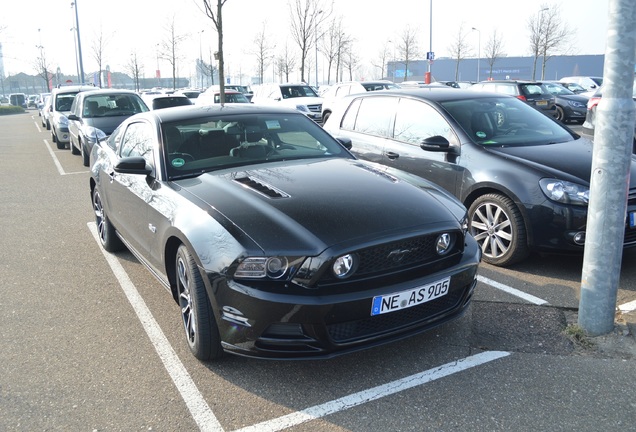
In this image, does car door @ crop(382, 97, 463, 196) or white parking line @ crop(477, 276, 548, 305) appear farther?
car door @ crop(382, 97, 463, 196)

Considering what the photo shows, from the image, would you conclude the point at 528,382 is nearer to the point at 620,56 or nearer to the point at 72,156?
the point at 620,56

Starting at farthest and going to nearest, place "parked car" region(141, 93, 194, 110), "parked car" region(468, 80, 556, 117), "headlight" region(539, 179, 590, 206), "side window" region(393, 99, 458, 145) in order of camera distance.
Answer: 1. "parked car" region(468, 80, 556, 117)
2. "parked car" region(141, 93, 194, 110)
3. "side window" region(393, 99, 458, 145)
4. "headlight" region(539, 179, 590, 206)

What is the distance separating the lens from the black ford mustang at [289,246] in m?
2.95

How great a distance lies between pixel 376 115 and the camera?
6.73 meters

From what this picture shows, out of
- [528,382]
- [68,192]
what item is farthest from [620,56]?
[68,192]

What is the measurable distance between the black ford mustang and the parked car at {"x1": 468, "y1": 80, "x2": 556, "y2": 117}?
15.6 m

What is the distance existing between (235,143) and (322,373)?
6.50 feet

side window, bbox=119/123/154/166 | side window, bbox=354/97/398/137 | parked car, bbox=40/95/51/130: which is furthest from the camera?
parked car, bbox=40/95/51/130

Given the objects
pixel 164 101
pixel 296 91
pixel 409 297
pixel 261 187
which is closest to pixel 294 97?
pixel 296 91

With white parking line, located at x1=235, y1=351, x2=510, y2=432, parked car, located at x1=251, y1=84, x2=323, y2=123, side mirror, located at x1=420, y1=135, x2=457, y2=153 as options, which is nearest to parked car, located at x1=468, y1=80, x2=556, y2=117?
parked car, located at x1=251, y1=84, x2=323, y2=123

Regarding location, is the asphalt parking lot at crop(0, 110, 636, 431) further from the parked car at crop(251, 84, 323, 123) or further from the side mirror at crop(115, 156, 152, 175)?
the parked car at crop(251, 84, 323, 123)

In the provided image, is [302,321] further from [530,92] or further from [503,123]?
[530,92]

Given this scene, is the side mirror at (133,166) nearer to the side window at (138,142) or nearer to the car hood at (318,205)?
the side window at (138,142)

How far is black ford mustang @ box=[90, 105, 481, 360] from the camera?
116 inches
